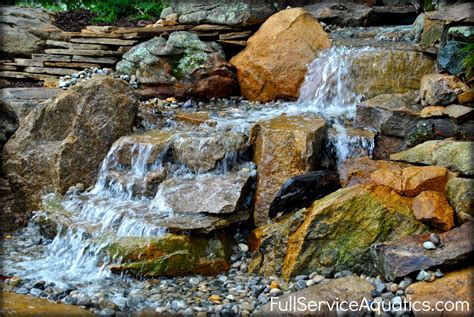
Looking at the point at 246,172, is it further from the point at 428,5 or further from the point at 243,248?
the point at 428,5

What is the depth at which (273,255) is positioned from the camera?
→ 4.99 meters

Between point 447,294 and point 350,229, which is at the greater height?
point 350,229

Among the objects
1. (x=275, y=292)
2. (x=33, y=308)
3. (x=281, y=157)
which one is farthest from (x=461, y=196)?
(x=33, y=308)

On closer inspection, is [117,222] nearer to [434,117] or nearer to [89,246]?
[89,246]

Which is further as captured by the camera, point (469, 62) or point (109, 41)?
point (109, 41)

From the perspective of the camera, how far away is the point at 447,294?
396cm

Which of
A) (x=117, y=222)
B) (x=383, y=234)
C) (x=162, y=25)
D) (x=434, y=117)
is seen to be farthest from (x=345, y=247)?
(x=162, y=25)

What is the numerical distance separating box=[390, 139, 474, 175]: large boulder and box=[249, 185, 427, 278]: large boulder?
464 millimetres

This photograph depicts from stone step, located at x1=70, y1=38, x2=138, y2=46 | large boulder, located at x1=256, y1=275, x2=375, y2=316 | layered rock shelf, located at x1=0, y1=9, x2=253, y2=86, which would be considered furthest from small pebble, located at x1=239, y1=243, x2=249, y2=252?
stone step, located at x1=70, y1=38, x2=138, y2=46

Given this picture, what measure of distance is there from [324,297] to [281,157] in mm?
1723

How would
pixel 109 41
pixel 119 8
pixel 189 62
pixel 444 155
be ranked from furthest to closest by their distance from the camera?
1. pixel 119 8
2. pixel 109 41
3. pixel 189 62
4. pixel 444 155

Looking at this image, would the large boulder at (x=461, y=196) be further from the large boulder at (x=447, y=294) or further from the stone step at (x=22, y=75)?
the stone step at (x=22, y=75)

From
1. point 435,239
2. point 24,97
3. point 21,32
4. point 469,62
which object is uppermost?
point 21,32

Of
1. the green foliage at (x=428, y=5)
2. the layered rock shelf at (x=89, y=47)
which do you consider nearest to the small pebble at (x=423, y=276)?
the green foliage at (x=428, y=5)
